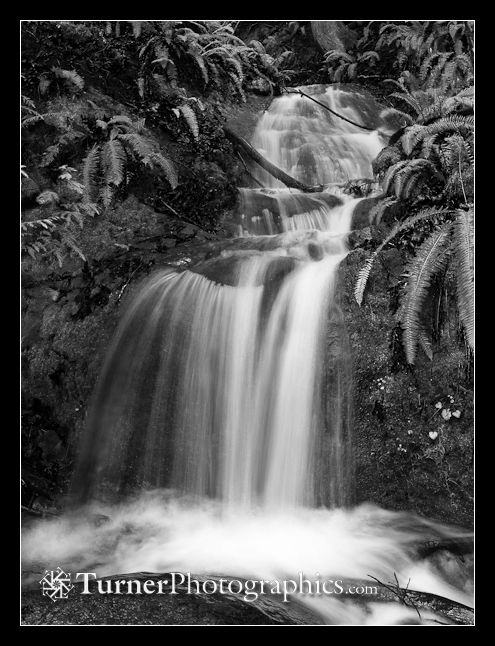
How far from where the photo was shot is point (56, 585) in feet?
10.4

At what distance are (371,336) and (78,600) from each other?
2707 millimetres

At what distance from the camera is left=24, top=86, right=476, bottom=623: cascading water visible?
3209 millimetres

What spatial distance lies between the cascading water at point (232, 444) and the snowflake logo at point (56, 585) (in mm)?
110

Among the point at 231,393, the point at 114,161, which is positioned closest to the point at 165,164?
the point at 114,161

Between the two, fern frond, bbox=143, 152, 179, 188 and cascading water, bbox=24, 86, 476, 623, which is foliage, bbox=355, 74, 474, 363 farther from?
fern frond, bbox=143, 152, 179, 188

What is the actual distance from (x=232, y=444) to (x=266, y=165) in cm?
282

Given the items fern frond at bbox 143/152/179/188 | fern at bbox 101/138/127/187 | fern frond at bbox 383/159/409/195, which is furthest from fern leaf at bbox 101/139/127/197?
fern frond at bbox 383/159/409/195

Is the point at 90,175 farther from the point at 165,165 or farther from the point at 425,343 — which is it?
the point at 425,343

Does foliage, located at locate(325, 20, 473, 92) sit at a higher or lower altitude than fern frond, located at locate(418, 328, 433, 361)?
higher

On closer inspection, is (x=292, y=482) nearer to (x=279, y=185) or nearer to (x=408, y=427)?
(x=408, y=427)

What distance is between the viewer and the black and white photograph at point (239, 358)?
3.14m

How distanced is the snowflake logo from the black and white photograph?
21mm

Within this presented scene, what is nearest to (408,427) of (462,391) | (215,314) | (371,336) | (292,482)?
(462,391)

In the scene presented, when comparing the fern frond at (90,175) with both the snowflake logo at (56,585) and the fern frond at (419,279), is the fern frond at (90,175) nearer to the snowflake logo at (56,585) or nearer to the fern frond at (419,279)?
the fern frond at (419,279)
